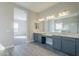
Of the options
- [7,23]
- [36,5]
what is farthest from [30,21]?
[7,23]

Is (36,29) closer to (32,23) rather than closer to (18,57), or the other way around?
(32,23)

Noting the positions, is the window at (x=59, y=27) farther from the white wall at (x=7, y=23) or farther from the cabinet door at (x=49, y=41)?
the white wall at (x=7, y=23)

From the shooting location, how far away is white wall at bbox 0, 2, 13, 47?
241 centimetres

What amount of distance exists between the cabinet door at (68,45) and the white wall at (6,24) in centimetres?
139

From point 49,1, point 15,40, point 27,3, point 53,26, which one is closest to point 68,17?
point 53,26

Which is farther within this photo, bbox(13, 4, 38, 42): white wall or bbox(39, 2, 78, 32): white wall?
bbox(13, 4, 38, 42): white wall

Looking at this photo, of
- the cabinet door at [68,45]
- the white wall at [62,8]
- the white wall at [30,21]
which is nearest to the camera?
the white wall at [62,8]

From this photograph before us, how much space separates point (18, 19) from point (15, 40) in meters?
0.55

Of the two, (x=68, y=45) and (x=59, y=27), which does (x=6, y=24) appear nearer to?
(x=59, y=27)

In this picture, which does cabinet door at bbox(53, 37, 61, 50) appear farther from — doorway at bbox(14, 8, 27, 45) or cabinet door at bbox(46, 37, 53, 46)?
doorway at bbox(14, 8, 27, 45)

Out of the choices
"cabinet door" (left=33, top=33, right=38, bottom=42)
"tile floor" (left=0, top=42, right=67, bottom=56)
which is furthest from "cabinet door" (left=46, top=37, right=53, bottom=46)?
"cabinet door" (left=33, top=33, right=38, bottom=42)

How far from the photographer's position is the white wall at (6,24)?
2.41 m

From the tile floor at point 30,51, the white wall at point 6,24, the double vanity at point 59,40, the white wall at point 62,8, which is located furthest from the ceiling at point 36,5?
the tile floor at point 30,51

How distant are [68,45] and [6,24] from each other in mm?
1685
